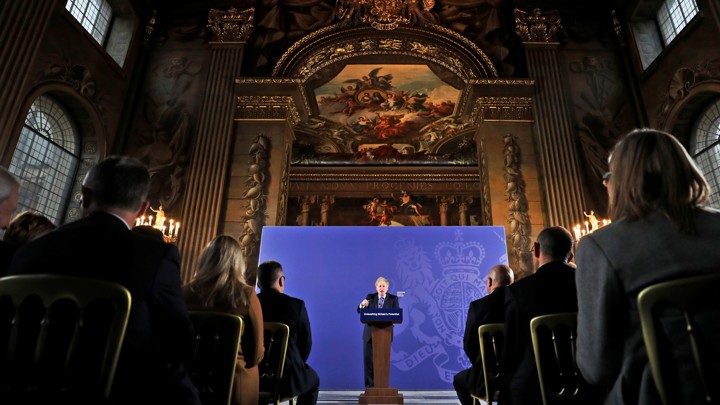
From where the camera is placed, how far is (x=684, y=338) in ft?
3.98

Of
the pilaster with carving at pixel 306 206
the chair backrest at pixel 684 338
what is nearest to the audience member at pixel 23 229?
the chair backrest at pixel 684 338

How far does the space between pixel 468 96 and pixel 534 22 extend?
2302mm

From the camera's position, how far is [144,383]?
1.48 m

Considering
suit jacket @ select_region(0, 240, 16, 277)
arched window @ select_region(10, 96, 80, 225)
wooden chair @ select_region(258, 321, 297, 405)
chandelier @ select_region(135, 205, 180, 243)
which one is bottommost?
wooden chair @ select_region(258, 321, 297, 405)

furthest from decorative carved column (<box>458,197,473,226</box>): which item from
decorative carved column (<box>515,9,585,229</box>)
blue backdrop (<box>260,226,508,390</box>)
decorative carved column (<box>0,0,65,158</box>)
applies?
decorative carved column (<box>0,0,65,158</box>)

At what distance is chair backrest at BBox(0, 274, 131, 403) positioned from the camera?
1.25m

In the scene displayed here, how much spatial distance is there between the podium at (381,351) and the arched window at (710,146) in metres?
6.42

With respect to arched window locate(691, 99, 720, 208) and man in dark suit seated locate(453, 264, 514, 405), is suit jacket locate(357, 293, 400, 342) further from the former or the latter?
arched window locate(691, 99, 720, 208)

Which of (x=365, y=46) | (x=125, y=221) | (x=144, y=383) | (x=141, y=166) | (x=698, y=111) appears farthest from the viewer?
(x=365, y=46)

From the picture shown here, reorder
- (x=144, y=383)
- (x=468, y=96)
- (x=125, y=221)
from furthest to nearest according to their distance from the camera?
(x=468, y=96) < (x=125, y=221) < (x=144, y=383)

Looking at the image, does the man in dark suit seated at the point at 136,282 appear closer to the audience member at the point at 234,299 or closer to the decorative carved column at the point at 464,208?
the audience member at the point at 234,299

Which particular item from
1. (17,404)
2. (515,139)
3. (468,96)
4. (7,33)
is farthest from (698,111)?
(7,33)

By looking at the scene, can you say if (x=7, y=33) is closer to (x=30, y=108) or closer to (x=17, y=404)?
(x=30, y=108)

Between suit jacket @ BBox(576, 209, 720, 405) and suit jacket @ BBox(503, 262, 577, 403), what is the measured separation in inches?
33.0
